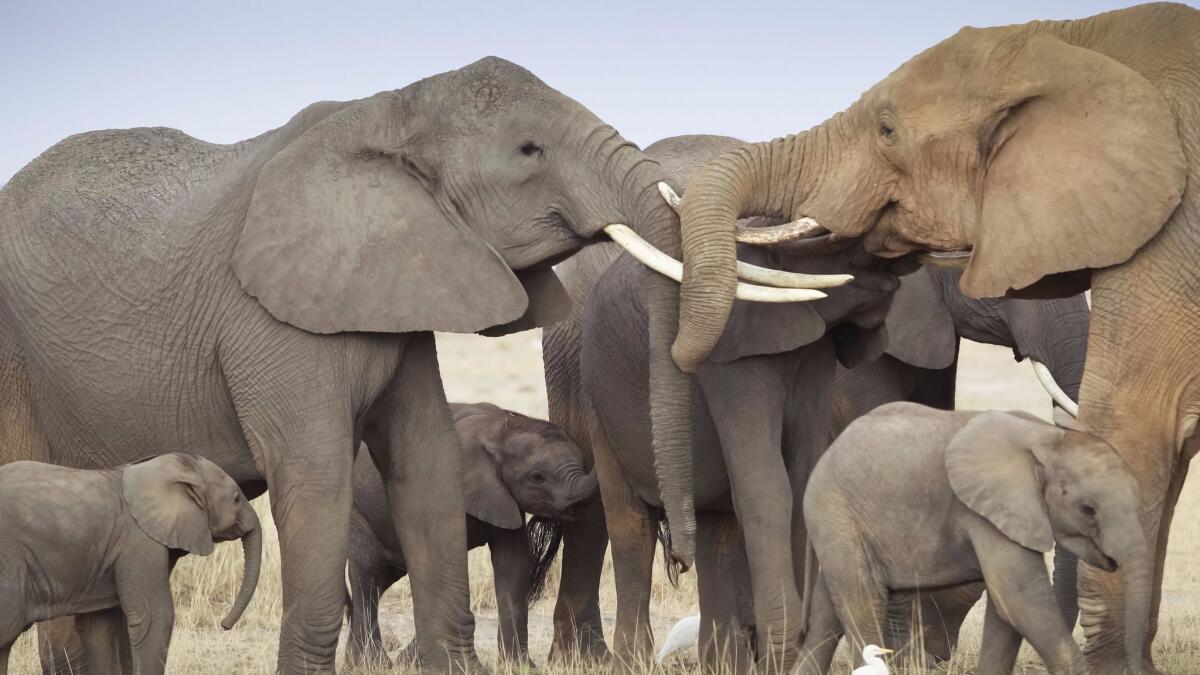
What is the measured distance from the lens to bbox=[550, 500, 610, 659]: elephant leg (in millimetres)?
9023

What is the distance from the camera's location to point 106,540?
21.9 ft

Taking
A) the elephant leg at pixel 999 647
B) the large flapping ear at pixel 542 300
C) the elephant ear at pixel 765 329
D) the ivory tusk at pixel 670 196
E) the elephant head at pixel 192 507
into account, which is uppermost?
the ivory tusk at pixel 670 196

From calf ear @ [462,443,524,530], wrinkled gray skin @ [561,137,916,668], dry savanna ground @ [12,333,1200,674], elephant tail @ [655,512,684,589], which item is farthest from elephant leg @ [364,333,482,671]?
calf ear @ [462,443,524,530]

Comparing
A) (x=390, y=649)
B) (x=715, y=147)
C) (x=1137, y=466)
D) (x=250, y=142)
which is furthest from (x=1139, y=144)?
(x=390, y=649)

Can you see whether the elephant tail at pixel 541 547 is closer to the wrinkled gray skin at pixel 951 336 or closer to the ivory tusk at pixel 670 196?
the wrinkled gray skin at pixel 951 336

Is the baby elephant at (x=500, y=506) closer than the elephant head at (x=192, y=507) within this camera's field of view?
No

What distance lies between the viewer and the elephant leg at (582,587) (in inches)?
355

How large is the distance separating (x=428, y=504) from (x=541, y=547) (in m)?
2.48

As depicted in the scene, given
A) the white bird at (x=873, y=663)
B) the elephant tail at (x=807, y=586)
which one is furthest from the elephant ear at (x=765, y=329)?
the white bird at (x=873, y=663)

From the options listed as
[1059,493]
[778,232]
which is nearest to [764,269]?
[778,232]

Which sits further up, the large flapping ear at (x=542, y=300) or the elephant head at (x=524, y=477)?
the large flapping ear at (x=542, y=300)

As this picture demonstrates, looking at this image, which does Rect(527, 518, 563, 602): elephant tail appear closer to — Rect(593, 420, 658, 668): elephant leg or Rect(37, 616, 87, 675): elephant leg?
Rect(593, 420, 658, 668): elephant leg

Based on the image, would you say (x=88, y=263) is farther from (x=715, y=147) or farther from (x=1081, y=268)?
(x=1081, y=268)

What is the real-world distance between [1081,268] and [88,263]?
3757 mm
